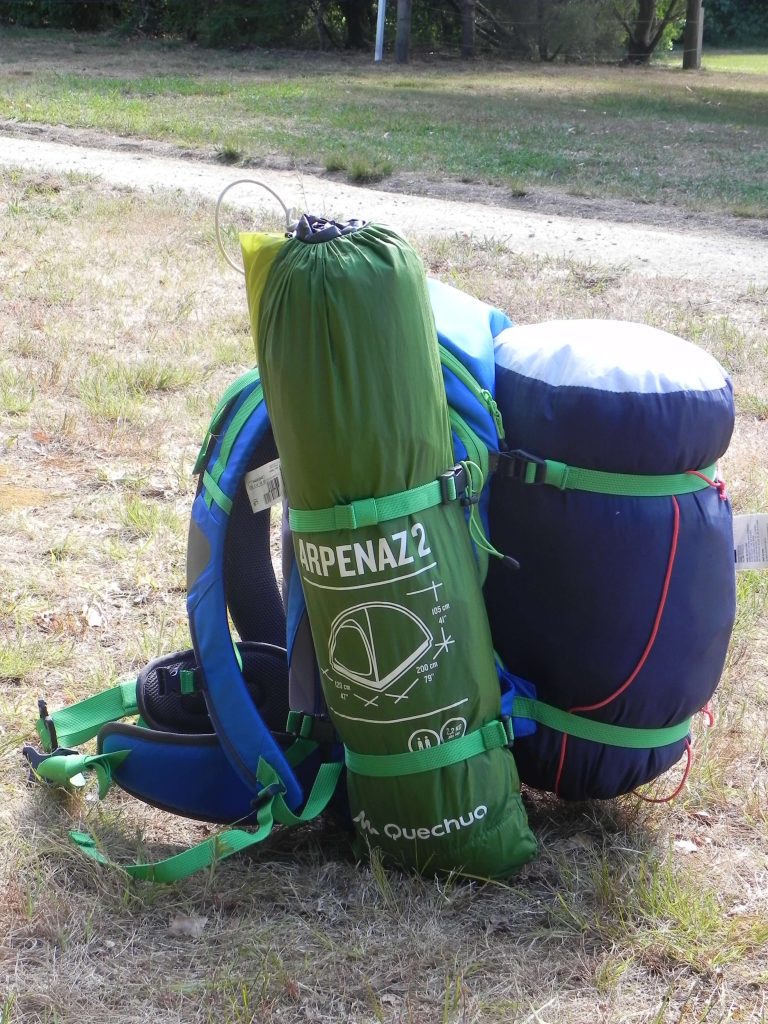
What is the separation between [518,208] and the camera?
8.77 metres

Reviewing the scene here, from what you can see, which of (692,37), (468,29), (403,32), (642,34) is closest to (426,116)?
(403,32)

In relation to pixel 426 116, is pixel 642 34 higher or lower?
higher

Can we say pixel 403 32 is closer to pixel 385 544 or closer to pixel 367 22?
pixel 367 22

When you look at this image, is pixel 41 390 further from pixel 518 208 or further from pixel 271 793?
pixel 518 208

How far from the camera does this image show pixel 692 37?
81.5ft

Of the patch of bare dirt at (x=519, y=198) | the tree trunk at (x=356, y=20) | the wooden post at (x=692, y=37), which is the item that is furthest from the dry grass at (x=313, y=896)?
the wooden post at (x=692, y=37)

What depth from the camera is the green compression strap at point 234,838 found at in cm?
217

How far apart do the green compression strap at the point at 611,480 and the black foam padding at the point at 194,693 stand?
81 cm

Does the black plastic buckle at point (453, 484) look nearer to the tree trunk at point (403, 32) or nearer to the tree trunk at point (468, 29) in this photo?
the tree trunk at point (403, 32)

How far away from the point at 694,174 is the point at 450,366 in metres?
9.34

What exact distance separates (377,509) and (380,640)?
25cm

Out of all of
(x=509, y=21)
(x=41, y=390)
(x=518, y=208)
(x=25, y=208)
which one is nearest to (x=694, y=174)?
(x=518, y=208)

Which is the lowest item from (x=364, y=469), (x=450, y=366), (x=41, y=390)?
(x=41, y=390)

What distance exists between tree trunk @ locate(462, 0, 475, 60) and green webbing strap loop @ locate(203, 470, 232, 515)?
24467 millimetres
